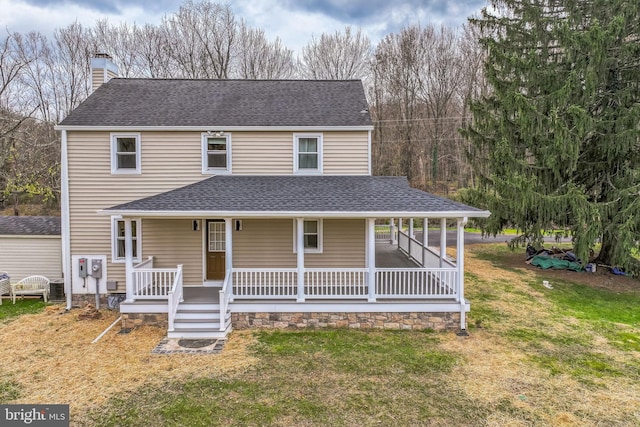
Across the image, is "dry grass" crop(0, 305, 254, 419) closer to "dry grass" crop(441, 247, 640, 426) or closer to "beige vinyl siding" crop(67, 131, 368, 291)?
"beige vinyl siding" crop(67, 131, 368, 291)

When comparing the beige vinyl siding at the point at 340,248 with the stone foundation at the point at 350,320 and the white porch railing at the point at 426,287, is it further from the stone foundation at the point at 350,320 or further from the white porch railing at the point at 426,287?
the stone foundation at the point at 350,320

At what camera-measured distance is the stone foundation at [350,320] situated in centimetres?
863

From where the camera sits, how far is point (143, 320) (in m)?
8.77

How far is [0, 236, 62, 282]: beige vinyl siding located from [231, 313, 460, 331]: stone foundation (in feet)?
23.8

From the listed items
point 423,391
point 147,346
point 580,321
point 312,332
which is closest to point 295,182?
point 312,332

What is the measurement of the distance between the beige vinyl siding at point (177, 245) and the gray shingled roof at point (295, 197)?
4.18 ft

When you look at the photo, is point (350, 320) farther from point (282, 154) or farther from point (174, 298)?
point (282, 154)

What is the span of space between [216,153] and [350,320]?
632 centimetres

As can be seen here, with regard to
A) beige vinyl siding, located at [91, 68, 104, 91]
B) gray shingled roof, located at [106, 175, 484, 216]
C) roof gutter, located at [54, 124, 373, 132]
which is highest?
beige vinyl siding, located at [91, 68, 104, 91]

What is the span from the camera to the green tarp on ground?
14836 millimetres

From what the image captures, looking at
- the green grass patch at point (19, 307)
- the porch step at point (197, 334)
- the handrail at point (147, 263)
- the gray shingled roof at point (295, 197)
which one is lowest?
the green grass patch at point (19, 307)

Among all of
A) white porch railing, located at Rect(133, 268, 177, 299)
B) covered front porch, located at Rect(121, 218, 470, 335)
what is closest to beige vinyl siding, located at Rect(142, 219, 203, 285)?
white porch railing, located at Rect(133, 268, 177, 299)

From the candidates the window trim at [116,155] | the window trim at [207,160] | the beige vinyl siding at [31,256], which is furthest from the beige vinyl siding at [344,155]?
the beige vinyl siding at [31,256]

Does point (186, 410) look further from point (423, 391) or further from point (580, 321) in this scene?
point (580, 321)
